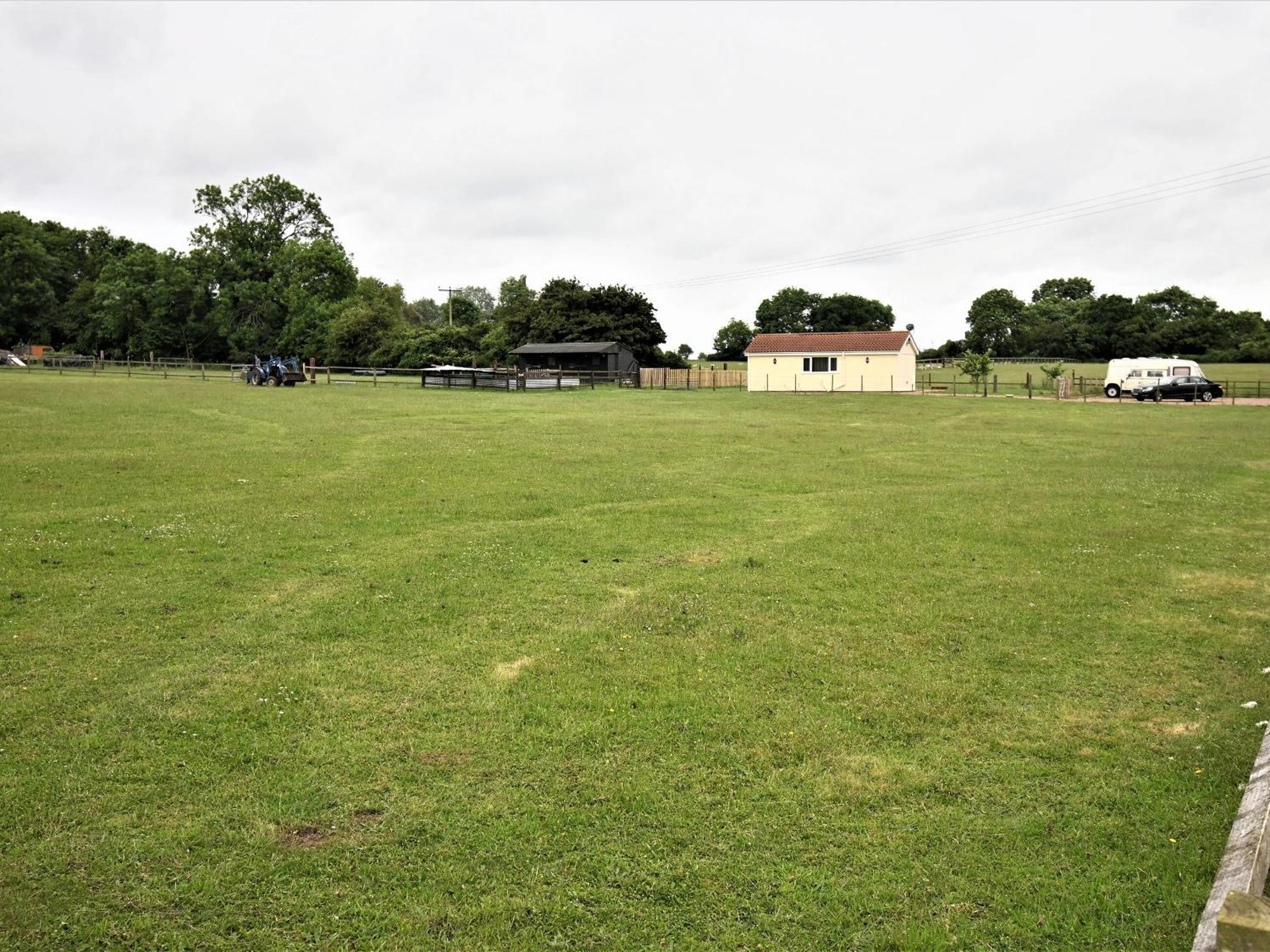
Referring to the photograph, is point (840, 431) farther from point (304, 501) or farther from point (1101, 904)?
point (1101, 904)

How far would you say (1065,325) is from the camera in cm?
11125

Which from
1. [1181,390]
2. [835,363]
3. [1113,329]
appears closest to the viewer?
[1181,390]

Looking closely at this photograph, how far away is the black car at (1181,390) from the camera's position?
48844 mm

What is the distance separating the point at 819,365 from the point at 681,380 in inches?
410

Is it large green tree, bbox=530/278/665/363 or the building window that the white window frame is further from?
large green tree, bbox=530/278/665/363

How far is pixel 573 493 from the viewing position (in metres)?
15.0

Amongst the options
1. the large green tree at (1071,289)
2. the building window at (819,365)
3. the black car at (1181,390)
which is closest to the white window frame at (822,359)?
the building window at (819,365)

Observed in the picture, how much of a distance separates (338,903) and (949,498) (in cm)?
1318

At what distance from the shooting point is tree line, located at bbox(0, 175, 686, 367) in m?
74.6

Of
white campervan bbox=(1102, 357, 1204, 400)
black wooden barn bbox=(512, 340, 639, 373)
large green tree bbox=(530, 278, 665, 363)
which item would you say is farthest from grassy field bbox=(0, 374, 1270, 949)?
large green tree bbox=(530, 278, 665, 363)

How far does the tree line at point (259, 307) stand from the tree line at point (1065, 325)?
76.1 feet

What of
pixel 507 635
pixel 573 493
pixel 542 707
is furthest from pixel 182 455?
pixel 542 707

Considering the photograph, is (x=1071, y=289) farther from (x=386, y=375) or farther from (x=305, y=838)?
(x=305, y=838)

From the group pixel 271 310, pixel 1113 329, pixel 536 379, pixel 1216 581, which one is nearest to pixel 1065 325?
pixel 1113 329
